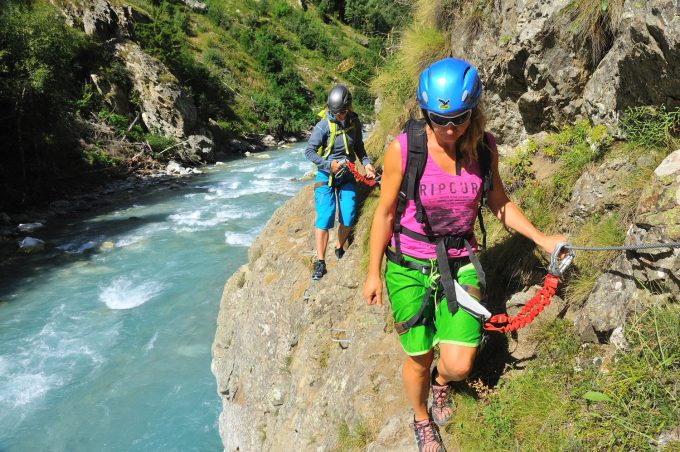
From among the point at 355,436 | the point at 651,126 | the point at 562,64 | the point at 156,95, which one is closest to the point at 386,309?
the point at 355,436

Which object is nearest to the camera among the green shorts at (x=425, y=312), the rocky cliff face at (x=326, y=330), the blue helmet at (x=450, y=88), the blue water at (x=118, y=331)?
the blue helmet at (x=450, y=88)

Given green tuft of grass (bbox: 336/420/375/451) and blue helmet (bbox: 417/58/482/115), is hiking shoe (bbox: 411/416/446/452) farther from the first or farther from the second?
blue helmet (bbox: 417/58/482/115)

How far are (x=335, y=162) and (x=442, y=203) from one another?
272 cm

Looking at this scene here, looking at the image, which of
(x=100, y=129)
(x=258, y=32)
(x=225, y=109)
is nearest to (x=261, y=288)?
(x=100, y=129)

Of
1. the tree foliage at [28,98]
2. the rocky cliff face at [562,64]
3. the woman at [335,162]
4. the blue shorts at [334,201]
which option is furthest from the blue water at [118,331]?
the rocky cliff face at [562,64]

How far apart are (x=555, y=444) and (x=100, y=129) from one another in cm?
2872

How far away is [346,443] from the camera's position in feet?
12.2

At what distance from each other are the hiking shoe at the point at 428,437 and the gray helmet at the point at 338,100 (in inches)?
140

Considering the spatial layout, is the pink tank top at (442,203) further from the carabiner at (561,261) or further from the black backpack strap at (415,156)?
the carabiner at (561,261)

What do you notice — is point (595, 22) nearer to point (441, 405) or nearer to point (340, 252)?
point (441, 405)

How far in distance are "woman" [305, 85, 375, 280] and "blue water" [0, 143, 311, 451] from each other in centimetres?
492

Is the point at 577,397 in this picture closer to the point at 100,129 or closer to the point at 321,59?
the point at 100,129

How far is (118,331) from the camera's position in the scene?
1065 cm

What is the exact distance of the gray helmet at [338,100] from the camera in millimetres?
5203
